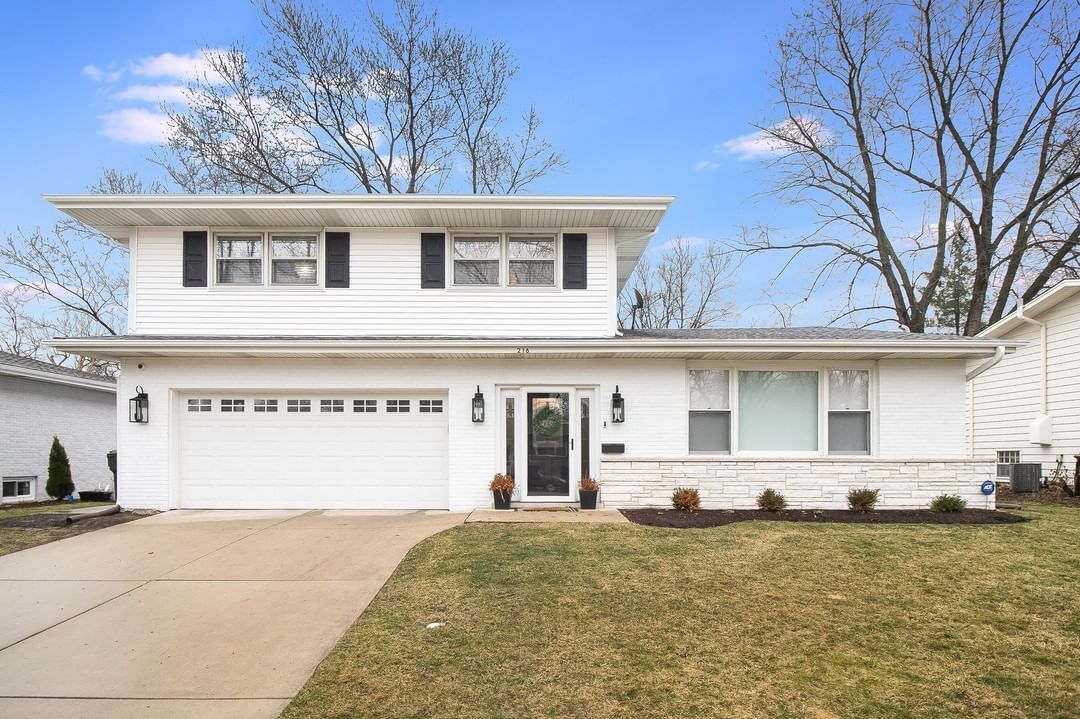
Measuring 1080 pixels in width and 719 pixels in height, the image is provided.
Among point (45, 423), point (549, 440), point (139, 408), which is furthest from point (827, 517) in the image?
point (45, 423)

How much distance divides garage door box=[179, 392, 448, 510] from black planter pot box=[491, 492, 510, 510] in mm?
1048

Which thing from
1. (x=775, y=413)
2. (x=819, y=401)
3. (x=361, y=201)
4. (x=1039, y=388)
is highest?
(x=361, y=201)

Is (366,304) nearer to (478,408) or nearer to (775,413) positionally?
(478,408)

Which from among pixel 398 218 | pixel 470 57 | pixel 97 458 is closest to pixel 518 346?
pixel 398 218

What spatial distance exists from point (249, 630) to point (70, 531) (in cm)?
572

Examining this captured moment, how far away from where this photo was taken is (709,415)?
433 inches

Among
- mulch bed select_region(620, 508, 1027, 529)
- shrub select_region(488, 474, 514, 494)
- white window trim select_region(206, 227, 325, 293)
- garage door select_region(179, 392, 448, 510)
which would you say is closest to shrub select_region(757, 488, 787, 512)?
mulch bed select_region(620, 508, 1027, 529)

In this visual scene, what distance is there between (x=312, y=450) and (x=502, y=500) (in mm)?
3425

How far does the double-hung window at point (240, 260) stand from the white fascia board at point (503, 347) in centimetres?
154

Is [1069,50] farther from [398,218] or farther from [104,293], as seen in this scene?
[104,293]

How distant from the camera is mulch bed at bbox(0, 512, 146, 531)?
9.20 m

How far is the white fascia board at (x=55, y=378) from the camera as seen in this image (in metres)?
14.6

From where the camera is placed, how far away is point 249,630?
16.6 feet

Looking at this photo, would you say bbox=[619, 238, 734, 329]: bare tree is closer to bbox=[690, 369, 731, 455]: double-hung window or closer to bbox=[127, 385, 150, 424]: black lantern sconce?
bbox=[690, 369, 731, 455]: double-hung window
